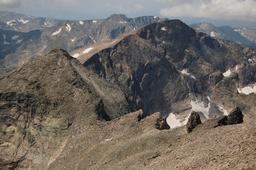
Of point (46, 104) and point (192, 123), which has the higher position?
point (192, 123)

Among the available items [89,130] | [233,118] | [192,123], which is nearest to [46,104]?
[89,130]

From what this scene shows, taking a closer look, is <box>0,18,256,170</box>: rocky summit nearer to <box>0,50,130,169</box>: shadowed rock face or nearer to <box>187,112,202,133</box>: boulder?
<box>0,50,130,169</box>: shadowed rock face

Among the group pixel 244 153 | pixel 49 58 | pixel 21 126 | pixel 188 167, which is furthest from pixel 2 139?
pixel 244 153

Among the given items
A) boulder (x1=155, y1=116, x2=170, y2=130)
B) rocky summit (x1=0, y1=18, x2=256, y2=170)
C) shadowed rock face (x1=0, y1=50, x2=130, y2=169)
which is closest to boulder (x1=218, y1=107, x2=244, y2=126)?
rocky summit (x1=0, y1=18, x2=256, y2=170)

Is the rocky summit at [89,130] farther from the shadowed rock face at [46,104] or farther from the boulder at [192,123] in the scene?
the boulder at [192,123]

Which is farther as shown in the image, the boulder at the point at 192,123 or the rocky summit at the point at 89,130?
the boulder at the point at 192,123

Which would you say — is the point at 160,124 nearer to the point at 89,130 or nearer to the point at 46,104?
the point at 89,130

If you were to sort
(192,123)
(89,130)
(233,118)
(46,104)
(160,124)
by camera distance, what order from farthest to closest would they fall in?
(46,104) → (89,130) → (160,124) → (233,118) → (192,123)

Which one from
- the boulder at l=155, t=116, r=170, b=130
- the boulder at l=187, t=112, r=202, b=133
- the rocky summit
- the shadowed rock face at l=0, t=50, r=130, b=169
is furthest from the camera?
the shadowed rock face at l=0, t=50, r=130, b=169

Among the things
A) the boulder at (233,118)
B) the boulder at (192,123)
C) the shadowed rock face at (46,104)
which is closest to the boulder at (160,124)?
the boulder at (192,123)

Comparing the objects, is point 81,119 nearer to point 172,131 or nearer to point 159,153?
point 172,131

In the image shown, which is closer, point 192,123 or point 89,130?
point 192,123

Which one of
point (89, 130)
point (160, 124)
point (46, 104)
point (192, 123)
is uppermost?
point (192, 123)

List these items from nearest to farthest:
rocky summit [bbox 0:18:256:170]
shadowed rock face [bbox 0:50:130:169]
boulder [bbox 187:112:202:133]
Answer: rocky summit [bbox 0:18:256:170] < boulder [bbox 187:112:202:133] < shadowed rock face [bbox 0:50:130:169]
